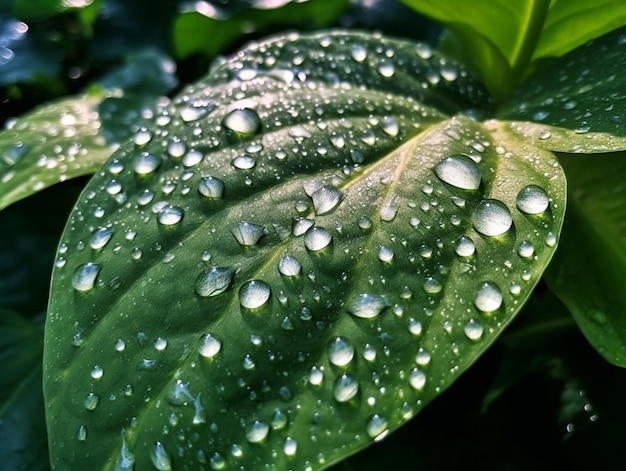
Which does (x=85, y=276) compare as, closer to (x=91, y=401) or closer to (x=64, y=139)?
(x=91, y=401)

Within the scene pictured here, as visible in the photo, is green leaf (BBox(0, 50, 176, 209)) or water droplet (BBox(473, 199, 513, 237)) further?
green leaf (BBox(0, 50, 176, 209))

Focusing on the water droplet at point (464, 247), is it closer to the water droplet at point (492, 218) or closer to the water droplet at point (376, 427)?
the water droplet at point (492, 218)

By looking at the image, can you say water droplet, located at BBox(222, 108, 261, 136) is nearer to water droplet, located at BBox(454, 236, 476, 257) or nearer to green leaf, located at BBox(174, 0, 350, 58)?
water droplet, located at BBox(454, 236, 476, 257)

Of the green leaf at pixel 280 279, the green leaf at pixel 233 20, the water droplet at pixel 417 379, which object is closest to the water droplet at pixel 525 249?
the green leaf at pixel 280 279

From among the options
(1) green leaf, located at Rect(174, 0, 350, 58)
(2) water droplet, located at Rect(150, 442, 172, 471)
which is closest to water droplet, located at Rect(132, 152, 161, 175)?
(2) water droplet, located at Rect(150, 442, 172, 471)

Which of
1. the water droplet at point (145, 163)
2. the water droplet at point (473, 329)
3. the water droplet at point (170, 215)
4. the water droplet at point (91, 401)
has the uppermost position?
the water droplet at point (473, 329)
